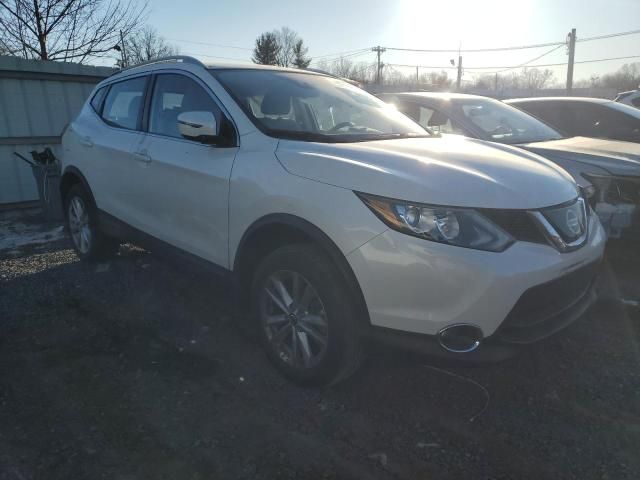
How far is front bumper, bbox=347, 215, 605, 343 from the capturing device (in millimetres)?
2186

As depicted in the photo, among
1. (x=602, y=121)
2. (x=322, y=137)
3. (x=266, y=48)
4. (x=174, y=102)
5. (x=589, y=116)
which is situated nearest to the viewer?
(x=322, y=137)

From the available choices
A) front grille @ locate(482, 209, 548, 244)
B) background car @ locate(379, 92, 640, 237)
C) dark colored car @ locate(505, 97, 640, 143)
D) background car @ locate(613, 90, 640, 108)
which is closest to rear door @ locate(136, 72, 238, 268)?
front grille @ locate(482, 209, 548, 244)

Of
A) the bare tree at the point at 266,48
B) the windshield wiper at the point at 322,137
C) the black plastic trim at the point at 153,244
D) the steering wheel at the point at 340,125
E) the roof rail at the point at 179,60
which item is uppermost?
the bare tree at the point at 266,48

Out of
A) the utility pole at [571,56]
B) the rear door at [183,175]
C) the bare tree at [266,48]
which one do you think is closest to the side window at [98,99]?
the rear door at [183,175]

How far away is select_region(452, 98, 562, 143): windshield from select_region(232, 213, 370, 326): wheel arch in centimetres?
321

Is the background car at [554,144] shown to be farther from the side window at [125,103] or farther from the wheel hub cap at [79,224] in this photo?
the wheel hub cap at [79,224]

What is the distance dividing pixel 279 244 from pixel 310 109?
3.78 ft

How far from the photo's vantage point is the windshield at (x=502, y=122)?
5.36 m

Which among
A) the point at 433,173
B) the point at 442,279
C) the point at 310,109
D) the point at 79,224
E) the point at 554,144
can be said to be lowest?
the point at 79,224

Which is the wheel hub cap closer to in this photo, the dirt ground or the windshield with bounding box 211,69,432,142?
the dirt ground

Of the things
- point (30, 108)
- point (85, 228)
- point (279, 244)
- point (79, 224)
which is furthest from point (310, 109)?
point (30, 108)

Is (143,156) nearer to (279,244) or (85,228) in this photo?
(279,244)

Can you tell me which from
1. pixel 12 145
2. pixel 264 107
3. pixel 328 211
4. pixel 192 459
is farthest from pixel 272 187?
pixel 12 145

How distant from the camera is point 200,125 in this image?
9.99 feet
